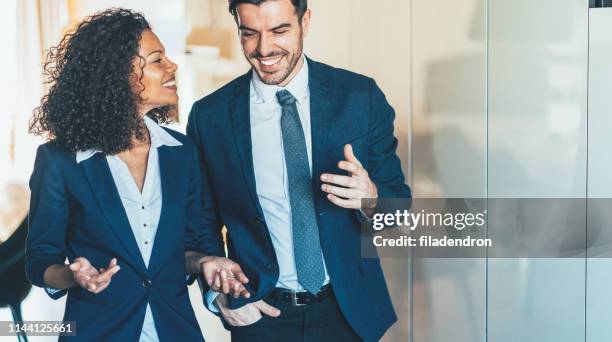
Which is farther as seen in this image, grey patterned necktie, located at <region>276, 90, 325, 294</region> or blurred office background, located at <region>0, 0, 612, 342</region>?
blurred office background, located at <region>0, 0, 612, 342</region>

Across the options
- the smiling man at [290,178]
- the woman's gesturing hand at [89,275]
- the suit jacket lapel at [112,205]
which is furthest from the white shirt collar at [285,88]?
the woman's gesturing hand at [89,275]

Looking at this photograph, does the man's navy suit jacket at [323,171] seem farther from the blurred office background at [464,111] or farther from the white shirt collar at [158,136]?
the blurred office background at [464,111]

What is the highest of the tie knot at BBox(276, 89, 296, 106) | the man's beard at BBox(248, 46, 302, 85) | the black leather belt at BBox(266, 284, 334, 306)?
the man's beard at BBox(248, 46, 302, 85)

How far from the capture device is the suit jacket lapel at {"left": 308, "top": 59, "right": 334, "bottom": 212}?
2068 millimetres

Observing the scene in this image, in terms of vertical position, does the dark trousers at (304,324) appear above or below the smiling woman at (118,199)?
below

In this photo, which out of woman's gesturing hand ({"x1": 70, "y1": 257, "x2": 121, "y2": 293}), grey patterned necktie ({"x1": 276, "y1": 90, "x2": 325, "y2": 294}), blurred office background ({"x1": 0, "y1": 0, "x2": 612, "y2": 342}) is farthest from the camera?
blurred office background ({"x1": 0, "y1": 0, "x2": 612, "y2": 342})

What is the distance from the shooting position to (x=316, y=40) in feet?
10.6

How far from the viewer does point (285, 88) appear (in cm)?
210

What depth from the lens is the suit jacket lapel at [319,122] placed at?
207cm

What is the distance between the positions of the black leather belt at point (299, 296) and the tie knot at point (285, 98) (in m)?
0.47

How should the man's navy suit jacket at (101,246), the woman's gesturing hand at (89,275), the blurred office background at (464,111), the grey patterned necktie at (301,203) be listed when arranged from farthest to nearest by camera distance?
the blurred office background at (464,111) → the grey patterned necktie at (301,203) → the man's navy suit jacket at (101,246) → the woman's gesturing hand at (89,275)

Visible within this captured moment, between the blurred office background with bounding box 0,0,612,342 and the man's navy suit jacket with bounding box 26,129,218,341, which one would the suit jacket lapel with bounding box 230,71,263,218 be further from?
the blurred office background with bounding box 0,0,612,342

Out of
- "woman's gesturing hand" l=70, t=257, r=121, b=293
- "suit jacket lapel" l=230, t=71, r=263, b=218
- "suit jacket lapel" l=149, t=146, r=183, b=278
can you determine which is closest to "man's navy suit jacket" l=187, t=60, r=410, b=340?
"suit jacket lapel" l=230, t=71, r=263, b=218

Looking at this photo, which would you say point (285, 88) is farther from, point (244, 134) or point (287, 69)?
point (244, 134)
